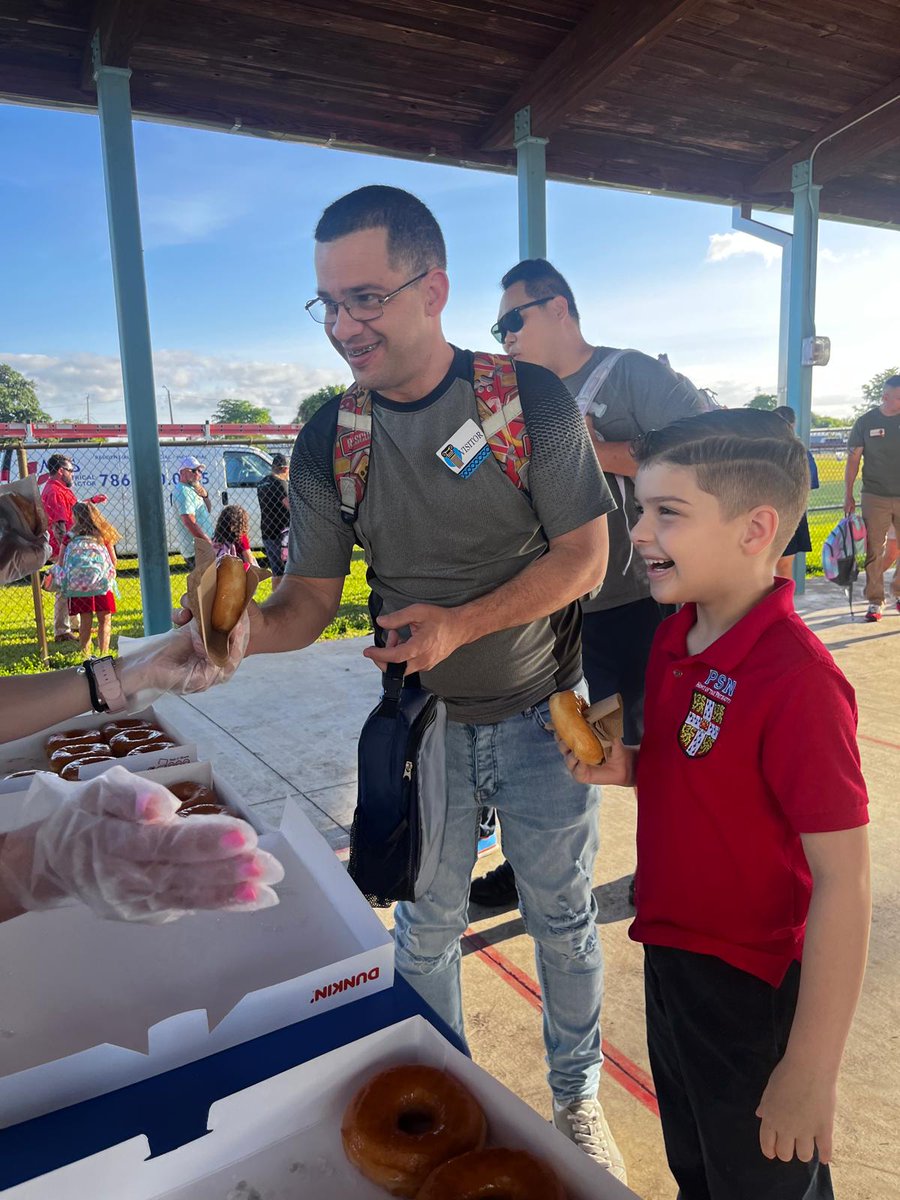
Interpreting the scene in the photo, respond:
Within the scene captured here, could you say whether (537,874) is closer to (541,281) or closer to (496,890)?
(496,890)

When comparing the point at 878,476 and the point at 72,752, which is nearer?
the point at 72,752

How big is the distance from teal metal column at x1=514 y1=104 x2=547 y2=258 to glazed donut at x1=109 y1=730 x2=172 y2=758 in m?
5.29

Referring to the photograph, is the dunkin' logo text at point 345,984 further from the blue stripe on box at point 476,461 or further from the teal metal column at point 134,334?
the teal metal column at point 134,334

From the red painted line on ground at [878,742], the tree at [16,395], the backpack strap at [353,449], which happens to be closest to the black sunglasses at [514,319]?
the backpack strap at [353,449]

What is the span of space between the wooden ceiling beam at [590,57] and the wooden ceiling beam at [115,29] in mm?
2670

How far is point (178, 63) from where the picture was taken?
5.22 metres

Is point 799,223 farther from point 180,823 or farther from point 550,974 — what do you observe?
point 180,823

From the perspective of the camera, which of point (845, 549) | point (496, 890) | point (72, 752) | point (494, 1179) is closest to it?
point (494, 1179)

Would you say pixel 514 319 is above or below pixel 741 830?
above

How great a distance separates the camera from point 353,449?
1920mm

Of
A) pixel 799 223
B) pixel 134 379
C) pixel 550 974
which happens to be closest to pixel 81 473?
pixel 134 379

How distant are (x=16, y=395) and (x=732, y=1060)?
249 feet

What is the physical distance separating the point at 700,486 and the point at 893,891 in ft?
8.07

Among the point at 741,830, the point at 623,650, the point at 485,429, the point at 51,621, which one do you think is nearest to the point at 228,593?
the point at 485,429
